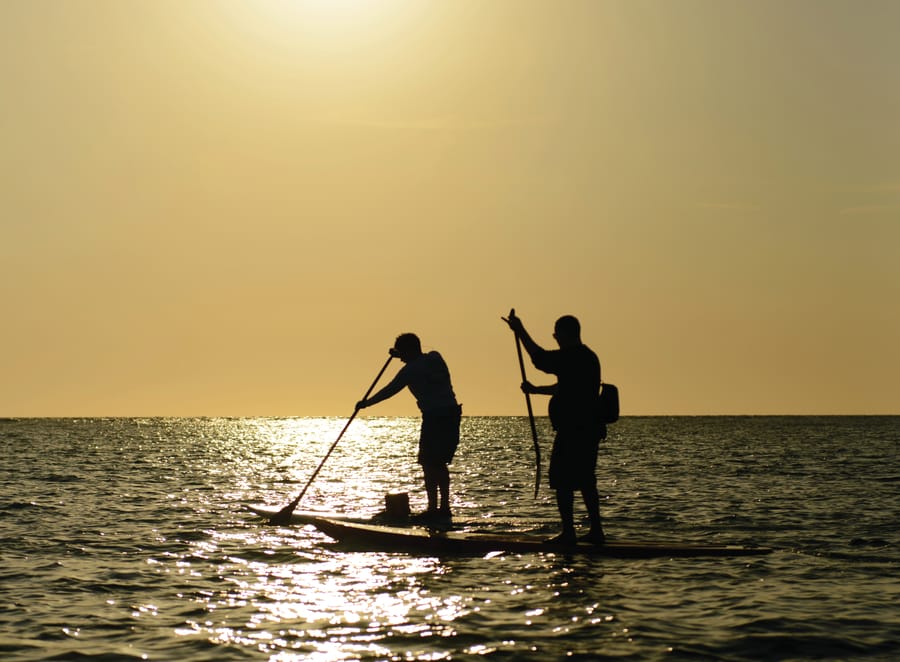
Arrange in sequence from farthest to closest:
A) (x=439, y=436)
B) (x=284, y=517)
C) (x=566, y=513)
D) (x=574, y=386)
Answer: (x=284, y=517) < (x=439, y=436) < (x=566, y=513) < (x=574, y=386)

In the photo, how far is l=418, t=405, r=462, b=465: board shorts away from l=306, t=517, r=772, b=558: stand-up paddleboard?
4.67 ft

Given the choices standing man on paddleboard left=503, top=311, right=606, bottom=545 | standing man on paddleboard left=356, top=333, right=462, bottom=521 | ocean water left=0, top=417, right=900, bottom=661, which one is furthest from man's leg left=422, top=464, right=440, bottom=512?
standing man on paddleboard left=503, top=311, right=606, bottom=545

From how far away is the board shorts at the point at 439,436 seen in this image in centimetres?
1544

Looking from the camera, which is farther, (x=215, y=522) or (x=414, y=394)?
(x=215, y=522)

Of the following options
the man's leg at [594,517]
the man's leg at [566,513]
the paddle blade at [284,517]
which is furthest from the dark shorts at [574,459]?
the paddle blade at [284,517]

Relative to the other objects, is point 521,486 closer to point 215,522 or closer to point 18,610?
point 215,522

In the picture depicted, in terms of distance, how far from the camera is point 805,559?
42.1 feet

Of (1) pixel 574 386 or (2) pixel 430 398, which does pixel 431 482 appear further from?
(1) pixel 574 386

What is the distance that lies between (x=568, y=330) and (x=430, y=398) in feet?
12.5

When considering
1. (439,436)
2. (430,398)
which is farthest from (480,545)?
(430,398)

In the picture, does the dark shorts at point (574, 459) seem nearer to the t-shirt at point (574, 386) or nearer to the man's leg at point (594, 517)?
the t-shirt at point (574, 386)

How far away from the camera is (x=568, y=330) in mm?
12375

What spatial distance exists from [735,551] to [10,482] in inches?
879

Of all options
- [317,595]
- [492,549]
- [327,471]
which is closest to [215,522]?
[492,549]
